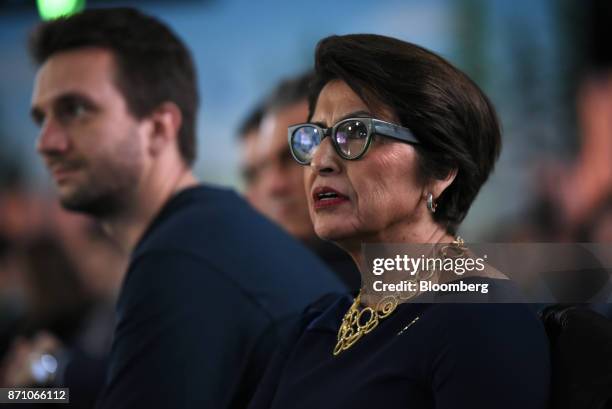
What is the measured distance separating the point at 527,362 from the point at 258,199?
7.79 ft

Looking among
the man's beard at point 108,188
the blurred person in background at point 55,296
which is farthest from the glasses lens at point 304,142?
the blurred person in background at point 55,296

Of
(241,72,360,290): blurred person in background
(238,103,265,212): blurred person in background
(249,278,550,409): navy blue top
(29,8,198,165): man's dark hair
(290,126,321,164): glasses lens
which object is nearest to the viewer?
(249,278,550,409): navy blue top

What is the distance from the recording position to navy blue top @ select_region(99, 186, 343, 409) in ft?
6.54

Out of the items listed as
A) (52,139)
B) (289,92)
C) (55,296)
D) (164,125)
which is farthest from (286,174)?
(55,296)

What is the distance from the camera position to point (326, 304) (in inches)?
75.5

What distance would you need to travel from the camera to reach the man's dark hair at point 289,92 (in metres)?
3.44

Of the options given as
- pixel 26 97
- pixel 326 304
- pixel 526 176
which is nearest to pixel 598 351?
pixel 326 304

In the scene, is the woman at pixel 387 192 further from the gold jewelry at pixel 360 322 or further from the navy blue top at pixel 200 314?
the navy blue top at pixel 200 314

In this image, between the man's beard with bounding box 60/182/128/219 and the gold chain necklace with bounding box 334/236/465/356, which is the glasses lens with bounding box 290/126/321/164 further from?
the man's beard with bounding box 60/182/128/219

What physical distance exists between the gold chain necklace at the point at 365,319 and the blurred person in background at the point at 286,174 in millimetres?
1484

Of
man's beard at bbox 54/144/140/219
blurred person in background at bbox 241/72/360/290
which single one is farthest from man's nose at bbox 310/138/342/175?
blurred person in background at bbox 241/72/360/290

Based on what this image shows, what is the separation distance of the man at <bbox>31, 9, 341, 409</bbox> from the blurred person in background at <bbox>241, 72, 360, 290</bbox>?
0.59 m

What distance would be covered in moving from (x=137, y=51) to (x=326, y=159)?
4.39ft

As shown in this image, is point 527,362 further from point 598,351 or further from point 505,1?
point 505,1
